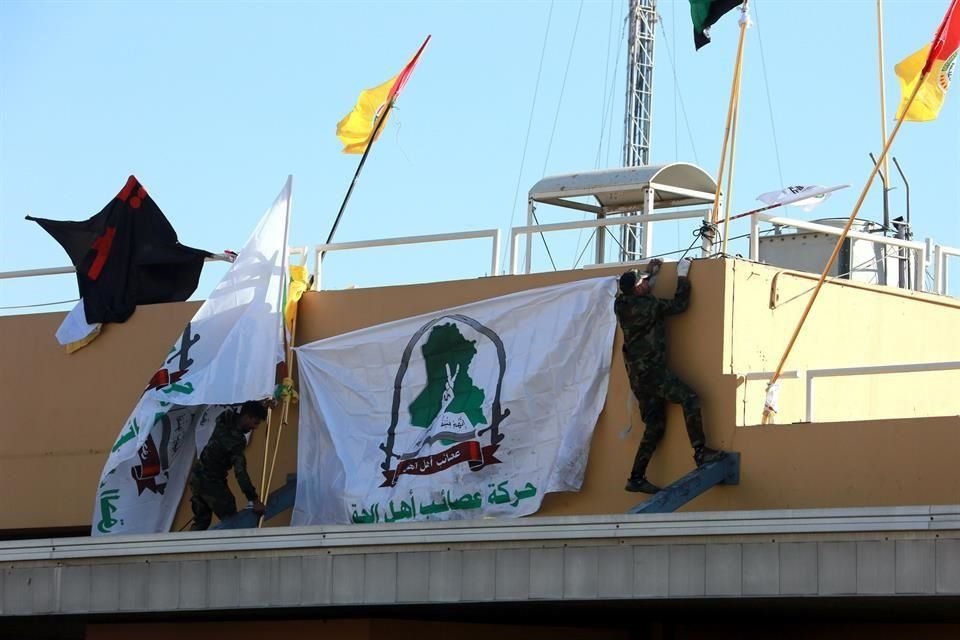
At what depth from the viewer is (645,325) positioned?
47.8ft

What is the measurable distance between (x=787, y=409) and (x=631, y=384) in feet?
3.99

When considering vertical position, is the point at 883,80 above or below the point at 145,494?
above

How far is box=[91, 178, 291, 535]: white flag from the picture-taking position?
1641 cm

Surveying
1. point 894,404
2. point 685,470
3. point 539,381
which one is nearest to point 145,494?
point 539,381

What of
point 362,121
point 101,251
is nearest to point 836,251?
point 362,121

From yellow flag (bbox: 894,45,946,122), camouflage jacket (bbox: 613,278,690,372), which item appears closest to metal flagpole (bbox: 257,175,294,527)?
camouflage jacket (bbox: 613,278,690,372)

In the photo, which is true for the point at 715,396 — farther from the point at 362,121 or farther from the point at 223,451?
the point at 362,121

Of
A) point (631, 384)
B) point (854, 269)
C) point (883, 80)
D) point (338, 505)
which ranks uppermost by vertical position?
point (883, 80)

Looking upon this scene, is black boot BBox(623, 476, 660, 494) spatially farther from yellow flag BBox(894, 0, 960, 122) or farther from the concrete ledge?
yellow flag BBox(894, 0, 960, 122)

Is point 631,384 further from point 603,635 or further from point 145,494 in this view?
point 145,494

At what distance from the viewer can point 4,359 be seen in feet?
61.5

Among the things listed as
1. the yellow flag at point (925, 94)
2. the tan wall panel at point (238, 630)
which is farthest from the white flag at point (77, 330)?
the yellow flag at point (925, 94)

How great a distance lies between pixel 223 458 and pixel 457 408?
2116mm

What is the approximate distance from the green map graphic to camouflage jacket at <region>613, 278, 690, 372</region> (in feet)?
4.91
